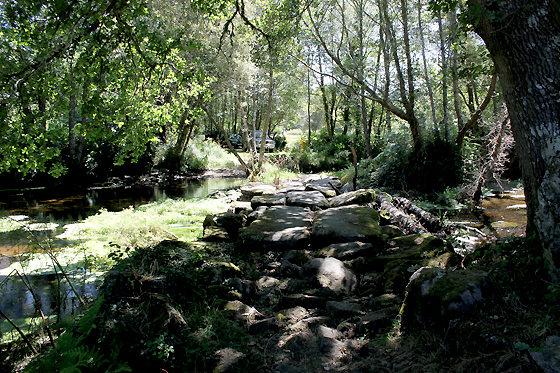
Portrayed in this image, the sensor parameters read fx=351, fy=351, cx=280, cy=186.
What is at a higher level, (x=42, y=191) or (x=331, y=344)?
(x=42, y=191)

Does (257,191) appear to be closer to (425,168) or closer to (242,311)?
(425,168)

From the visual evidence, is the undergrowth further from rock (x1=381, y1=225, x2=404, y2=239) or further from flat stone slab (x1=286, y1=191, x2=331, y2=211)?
flat stone slab (x1=286, y1=191, x2=331, y2=211)

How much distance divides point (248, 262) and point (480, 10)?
4.38 metres

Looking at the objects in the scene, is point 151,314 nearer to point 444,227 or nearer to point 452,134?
point 444,227

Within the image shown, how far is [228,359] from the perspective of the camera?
9.22ft

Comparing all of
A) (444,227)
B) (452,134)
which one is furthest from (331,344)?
(452,134)

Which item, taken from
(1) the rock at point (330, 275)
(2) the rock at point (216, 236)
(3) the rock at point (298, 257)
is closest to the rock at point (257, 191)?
(2) the rock at point (216, 236)

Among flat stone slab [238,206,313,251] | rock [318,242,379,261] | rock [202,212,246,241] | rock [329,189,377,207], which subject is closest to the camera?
rock [318,242,379,261]

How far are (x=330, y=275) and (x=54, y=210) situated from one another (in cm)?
1230

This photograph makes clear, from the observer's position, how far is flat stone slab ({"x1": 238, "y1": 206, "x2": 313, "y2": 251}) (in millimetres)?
6109

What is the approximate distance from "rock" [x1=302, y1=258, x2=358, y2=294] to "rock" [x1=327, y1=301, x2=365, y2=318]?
1.62ft

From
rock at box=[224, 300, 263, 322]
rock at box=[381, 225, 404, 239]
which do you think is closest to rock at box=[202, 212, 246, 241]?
rock at box=[381, 225, 404, 239]

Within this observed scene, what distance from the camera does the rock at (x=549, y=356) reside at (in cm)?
208

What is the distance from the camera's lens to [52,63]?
14.2 ft
